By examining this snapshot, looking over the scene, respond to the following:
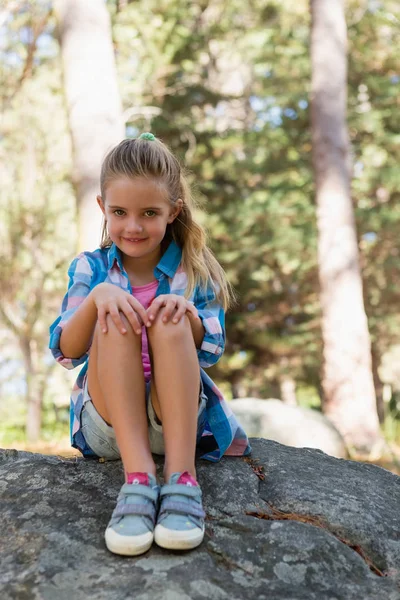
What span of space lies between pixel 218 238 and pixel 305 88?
9.42 ft

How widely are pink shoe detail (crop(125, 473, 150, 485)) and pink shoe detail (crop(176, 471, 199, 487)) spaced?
0.33 ft

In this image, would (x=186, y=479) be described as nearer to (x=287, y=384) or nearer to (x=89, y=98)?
(x=89, y=98)

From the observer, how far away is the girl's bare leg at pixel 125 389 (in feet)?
6.53

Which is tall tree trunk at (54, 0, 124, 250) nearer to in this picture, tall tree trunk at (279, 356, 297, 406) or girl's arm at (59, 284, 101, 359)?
girl's arm at (59, 284, 101, 359)

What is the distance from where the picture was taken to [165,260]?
245 cm

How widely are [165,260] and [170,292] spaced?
133mm

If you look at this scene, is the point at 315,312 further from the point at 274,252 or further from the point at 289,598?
the point at 289,598

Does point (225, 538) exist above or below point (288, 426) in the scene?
above

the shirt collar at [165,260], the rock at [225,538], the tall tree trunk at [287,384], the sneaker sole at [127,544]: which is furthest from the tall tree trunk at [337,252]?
the sneaker sole at [127,544]

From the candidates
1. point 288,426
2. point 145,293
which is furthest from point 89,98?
point 145,293

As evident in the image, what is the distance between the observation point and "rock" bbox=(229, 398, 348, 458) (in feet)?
18.7

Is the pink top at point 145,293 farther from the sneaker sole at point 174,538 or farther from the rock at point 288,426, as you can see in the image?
the rock at point 288,426

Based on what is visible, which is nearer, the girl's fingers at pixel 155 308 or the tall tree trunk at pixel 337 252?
the girl's fingers at pixel 155 308

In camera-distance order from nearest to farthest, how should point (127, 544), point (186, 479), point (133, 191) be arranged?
point (127, 544)
point (186, 479)
point (133, 191)
